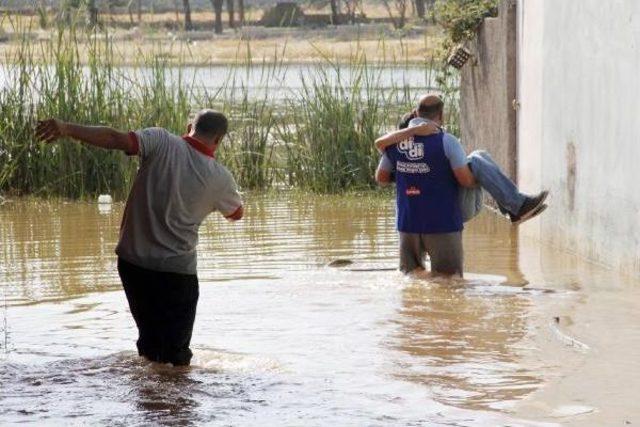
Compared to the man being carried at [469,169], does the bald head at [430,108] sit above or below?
above

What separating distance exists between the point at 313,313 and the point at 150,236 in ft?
8.26

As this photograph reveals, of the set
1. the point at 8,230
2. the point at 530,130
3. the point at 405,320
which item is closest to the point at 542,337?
the point at 405,320

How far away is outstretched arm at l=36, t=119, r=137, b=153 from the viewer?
728 cm

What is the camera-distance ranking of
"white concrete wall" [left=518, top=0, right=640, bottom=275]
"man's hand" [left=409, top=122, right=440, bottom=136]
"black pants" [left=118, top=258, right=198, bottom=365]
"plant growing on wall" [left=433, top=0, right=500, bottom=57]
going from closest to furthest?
"black pants" [left=118, top=258, right=198, bottom=365], "man's hand" [left=409, top=122, right=440, bottom=136], "white concrete wall" [left=518, top=0, right=640, bottom=275], "plant growing on wall" [left=433, top=0, right=500, bottom=57]

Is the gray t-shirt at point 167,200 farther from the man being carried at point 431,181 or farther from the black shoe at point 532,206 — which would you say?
the black shoe at point 532,206

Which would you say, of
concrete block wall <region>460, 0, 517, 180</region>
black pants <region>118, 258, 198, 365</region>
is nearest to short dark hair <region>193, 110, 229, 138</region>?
black pants <region>118, 258, 198, 365</region>

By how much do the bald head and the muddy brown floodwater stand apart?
1.25 meters

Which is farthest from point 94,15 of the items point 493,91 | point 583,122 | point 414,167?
point 414,167

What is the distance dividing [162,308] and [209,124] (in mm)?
1015

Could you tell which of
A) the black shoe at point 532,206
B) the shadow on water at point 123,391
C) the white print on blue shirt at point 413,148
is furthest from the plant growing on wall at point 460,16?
the shadow on water at point 123,391

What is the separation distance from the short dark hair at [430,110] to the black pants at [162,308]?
323 centimetres

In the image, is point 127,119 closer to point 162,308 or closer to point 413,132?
point 413,132

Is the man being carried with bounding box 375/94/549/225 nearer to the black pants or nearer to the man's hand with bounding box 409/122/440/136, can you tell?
the man's hand with bounding box 409/122/440/136

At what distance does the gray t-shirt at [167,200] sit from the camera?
7.81 m
